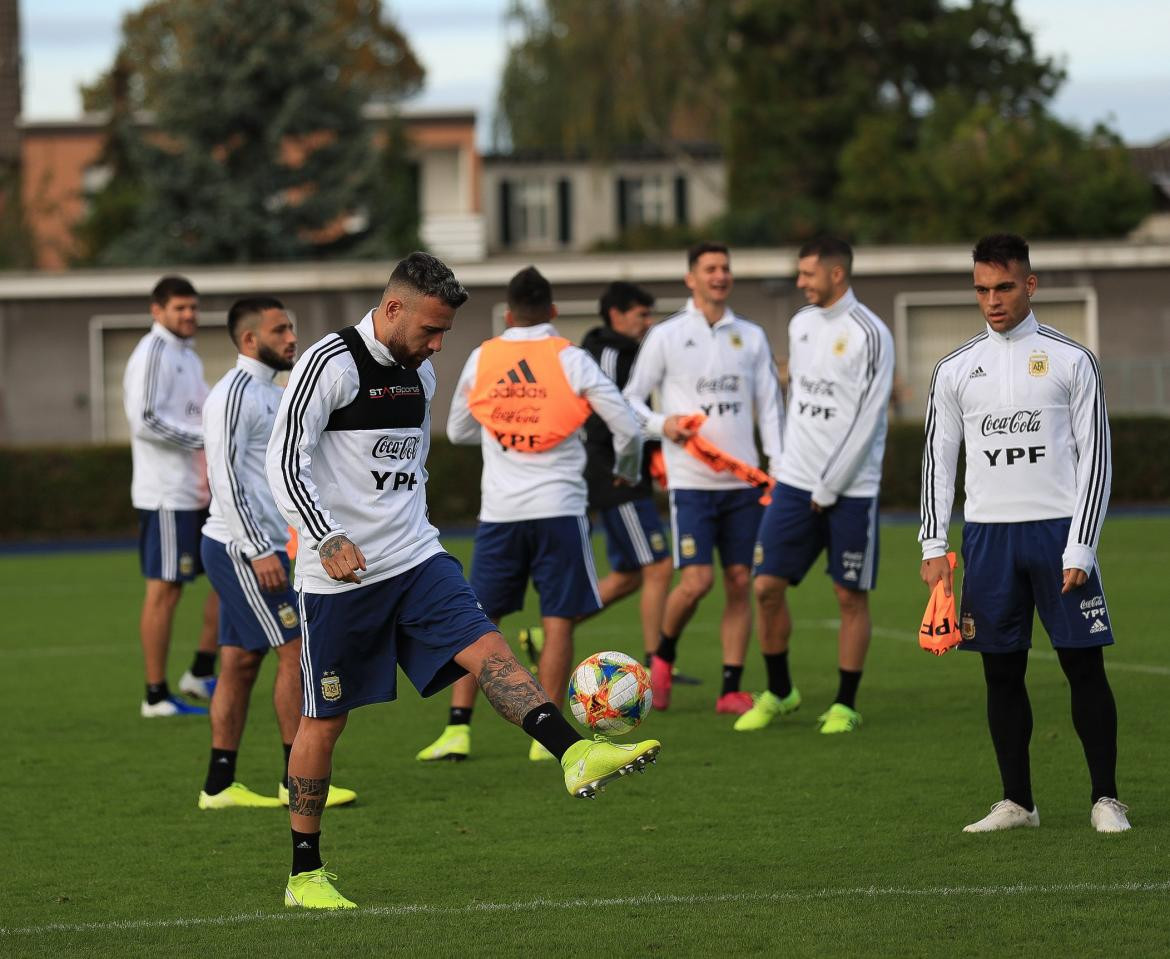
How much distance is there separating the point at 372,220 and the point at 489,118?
17094mm

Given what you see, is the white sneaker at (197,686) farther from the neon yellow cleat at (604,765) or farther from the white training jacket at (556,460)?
the neon yellow cleat at (604,765)

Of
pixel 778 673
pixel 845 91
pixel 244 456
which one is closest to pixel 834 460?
pixel 778 673

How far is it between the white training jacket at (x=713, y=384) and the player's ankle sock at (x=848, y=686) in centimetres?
142

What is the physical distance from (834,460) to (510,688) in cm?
402

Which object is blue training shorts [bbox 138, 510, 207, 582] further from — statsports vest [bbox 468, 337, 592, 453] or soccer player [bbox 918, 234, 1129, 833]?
soccer player [bbox 918, 234, 1129, 833]

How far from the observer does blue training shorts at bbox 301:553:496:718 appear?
6465 millimetres

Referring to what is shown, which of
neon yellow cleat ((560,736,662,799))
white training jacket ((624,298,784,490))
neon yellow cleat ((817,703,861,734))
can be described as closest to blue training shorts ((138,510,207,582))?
white training jacket ((624,298,784,490))

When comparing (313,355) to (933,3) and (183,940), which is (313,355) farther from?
(933,3)

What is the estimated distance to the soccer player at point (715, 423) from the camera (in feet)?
35.7

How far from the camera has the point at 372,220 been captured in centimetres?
4234

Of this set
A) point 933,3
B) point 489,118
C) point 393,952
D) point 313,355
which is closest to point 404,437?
point 313,355

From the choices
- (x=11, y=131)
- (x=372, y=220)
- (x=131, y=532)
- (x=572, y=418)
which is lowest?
(x=131, y=532)

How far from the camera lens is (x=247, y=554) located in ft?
27.2

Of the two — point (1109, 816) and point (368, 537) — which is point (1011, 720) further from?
point (368, 537)
